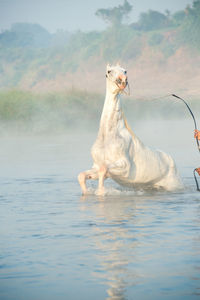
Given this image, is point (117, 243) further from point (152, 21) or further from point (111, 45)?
point (152, 21)

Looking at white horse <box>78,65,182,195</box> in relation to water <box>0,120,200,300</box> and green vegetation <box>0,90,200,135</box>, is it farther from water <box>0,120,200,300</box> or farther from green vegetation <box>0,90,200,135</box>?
green vegetation <box>0,90,200,135</box>

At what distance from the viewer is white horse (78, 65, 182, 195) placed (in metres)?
11.2

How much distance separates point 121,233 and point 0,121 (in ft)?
84.2

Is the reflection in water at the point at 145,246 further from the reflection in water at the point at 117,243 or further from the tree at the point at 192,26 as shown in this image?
the tree at the point at 192,26

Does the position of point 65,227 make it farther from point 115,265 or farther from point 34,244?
point 115,265

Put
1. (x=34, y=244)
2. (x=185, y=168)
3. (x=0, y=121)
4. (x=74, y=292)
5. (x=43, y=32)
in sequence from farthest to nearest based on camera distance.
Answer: (x=43, y=32), (x=0, y=121), (x=185, y=168), (x=34, y=244), (x=74, y=292)

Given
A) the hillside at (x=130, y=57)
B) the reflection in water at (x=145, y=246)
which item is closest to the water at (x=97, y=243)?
the reflection in water at (x=145, y=246)

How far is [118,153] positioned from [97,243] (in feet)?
11.3

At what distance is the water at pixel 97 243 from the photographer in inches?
246

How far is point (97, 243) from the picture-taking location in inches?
310

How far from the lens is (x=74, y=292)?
240 inches

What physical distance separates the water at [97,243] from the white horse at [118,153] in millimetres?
285

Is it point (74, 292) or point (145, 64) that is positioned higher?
point (145, 64)

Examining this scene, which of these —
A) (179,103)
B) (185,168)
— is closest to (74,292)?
(185,168)
